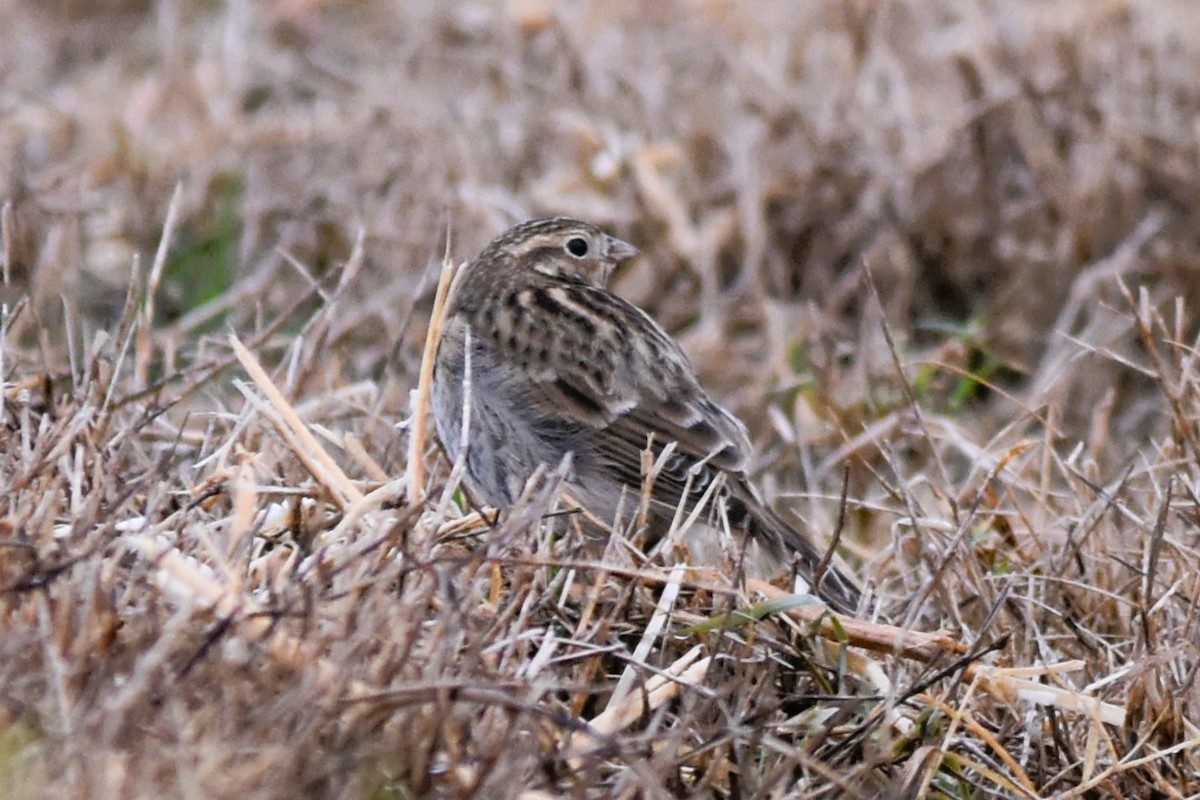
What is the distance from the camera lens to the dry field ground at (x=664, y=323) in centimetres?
318

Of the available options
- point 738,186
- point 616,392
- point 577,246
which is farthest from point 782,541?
point 738,186

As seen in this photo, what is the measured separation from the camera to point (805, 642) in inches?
149

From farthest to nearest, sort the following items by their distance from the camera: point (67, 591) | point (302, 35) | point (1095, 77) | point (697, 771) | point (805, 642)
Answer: point (302, 35) < point (1095, 77) < point (805, 642) < point (697, 771) < point (67, 591)

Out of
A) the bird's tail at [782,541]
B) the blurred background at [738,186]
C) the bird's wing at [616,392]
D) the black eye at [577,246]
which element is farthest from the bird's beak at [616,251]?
the bird's tail at [782,541]

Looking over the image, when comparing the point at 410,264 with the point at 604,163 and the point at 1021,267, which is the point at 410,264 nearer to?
the point at 604,163

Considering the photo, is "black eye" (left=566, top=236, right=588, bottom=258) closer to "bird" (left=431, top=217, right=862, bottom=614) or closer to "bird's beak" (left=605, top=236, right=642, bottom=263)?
"bird's beak" (left=605, top=236, right=642, bottom=263)

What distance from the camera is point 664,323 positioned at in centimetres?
716

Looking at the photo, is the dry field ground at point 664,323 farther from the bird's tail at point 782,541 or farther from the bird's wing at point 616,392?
the bird's wing at point 616,392

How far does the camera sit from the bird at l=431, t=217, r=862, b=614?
15.5ft

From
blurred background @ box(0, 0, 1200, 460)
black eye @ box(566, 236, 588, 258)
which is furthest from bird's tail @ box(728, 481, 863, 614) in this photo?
blurred background @ box(0, 0, 1200, 460)

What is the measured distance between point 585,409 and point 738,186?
256 centimetres

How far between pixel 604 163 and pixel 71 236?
1.94 metres

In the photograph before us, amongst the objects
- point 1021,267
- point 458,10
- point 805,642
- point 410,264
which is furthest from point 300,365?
point 458,10

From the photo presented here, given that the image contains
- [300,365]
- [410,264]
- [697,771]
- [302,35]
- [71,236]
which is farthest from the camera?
[302,35]
